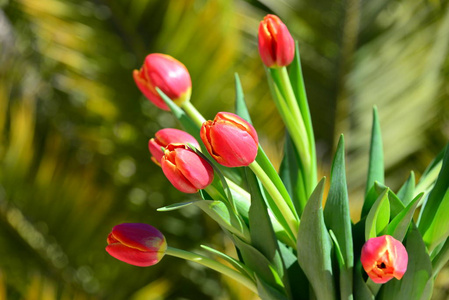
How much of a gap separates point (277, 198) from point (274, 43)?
0.15 metres

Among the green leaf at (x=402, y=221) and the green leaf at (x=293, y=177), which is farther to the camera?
the green leaf at (x=293, y=177)

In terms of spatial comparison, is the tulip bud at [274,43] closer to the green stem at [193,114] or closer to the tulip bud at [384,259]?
the green stem at [193,114]

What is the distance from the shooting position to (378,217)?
47 centimetres

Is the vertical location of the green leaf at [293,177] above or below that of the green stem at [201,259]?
above

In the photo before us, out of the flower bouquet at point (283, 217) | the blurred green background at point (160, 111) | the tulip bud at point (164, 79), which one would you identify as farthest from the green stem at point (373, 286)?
the blurred green background at point (160, 111)

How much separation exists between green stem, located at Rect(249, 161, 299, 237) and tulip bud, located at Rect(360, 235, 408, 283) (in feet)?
0.25

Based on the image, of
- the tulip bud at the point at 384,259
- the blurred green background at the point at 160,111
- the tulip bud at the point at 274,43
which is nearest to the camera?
the tulip bud at the point at 384,259

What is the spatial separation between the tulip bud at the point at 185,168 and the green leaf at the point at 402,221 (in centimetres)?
15

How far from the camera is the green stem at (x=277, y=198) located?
17.3 inches

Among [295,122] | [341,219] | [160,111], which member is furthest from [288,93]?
[160,111]

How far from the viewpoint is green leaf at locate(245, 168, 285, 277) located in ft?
1.53

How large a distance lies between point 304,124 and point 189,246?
117cm

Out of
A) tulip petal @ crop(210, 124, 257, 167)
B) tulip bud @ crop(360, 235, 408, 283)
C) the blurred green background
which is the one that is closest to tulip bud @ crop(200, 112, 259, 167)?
tulip petal @ crop(210, 124, 257, 167)

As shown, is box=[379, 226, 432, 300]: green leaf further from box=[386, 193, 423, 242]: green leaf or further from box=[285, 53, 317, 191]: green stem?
box=[285, 53, 317, 191]: green stem
